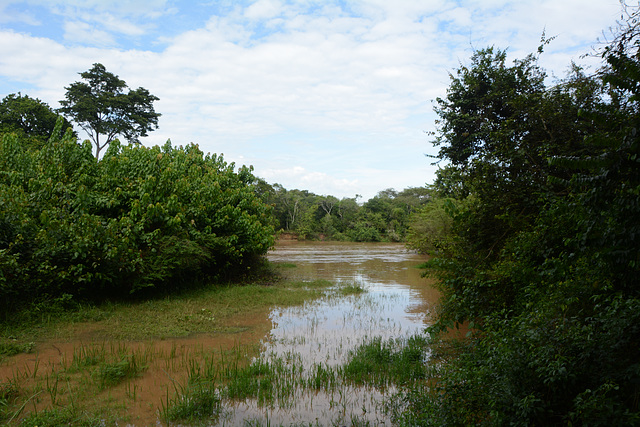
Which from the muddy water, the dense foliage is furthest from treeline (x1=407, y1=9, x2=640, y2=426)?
the dense foliage

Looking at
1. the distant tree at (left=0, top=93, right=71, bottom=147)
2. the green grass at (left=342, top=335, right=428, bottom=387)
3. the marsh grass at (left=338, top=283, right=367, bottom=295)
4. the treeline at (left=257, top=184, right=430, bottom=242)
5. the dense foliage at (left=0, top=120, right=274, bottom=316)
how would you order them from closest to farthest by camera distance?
the green grass at (left=342, top=335, right=428, bottom=387), the dense foliage at (left=0, top=120, right=274, bottom=316), the marsh grass at (left=338, top=283, right=367, bottom=295), the distant tree at (left=0, top=93, right=71, bottom=147), the treeline at (left=257, top=184, right=430, bottom=242)

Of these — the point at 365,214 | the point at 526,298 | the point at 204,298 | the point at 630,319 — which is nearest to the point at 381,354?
the point at 526,298

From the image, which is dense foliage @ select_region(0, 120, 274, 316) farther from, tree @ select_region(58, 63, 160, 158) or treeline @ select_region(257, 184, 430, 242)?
treeline @ select_region(257, 184, 430, 242)

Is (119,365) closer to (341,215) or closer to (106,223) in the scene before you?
(106,223)

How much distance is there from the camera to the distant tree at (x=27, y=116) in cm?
2728

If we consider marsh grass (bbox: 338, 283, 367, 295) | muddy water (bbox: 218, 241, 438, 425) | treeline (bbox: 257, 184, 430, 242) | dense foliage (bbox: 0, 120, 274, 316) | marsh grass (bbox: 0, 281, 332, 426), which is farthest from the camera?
treeline (bbox: 257, 184, 430, 242)

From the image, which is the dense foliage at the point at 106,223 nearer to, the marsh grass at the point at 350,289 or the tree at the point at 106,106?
the marsh grass at the point at 350,289

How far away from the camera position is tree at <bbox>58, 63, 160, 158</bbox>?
3011cm

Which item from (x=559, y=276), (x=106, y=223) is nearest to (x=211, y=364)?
(x=559, y=276)

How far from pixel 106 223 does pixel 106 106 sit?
25437 mm

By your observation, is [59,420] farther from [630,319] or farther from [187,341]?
[630,319]

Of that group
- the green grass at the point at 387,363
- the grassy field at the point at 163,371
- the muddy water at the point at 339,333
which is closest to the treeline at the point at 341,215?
the muddy water at the point at 339,333

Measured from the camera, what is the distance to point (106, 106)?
102 feet

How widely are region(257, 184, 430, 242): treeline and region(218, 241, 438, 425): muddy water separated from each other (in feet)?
105
